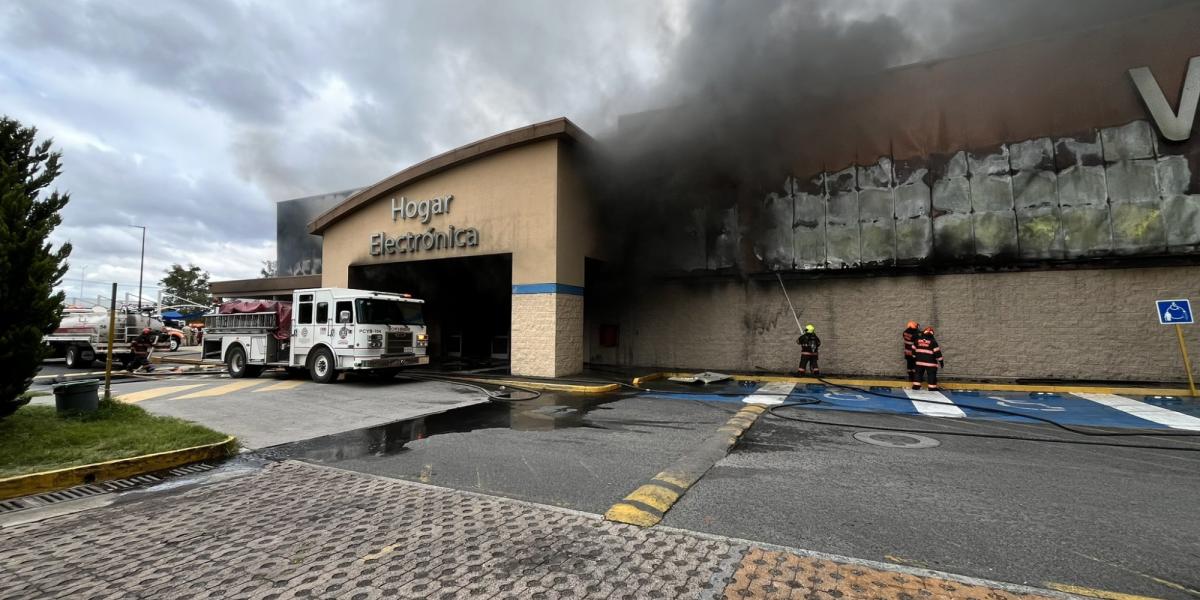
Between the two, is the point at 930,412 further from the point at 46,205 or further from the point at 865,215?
the point at 46,205

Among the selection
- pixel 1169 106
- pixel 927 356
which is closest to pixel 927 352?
pixel 927 356

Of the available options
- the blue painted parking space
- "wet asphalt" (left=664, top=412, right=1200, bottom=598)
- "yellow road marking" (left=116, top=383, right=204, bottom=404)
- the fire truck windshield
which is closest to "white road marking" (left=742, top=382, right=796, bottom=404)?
the blue painted parking space

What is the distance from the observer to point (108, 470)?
13.4 ft

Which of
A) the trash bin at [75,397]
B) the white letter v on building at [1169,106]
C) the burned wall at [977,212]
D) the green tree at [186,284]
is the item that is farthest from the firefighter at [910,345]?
the green tree at [186,284]

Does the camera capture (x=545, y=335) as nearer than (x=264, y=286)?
Yes

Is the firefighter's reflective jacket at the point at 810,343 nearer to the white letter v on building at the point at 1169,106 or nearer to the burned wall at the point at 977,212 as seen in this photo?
the burned wall at the point at 977,212

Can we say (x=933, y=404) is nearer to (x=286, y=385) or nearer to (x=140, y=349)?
(x=286, y=385)

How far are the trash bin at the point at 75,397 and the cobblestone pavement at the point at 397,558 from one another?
3594mm

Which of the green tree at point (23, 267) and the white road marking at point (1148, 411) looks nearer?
the green tree at point (23, 267)

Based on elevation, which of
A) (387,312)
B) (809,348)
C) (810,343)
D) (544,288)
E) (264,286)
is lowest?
(809,348)

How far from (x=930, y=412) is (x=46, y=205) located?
36.8ft

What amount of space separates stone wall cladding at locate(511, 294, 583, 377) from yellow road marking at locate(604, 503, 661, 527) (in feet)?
25.3

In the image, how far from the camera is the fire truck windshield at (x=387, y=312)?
33.0 feet

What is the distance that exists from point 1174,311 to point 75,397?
16.3 m
